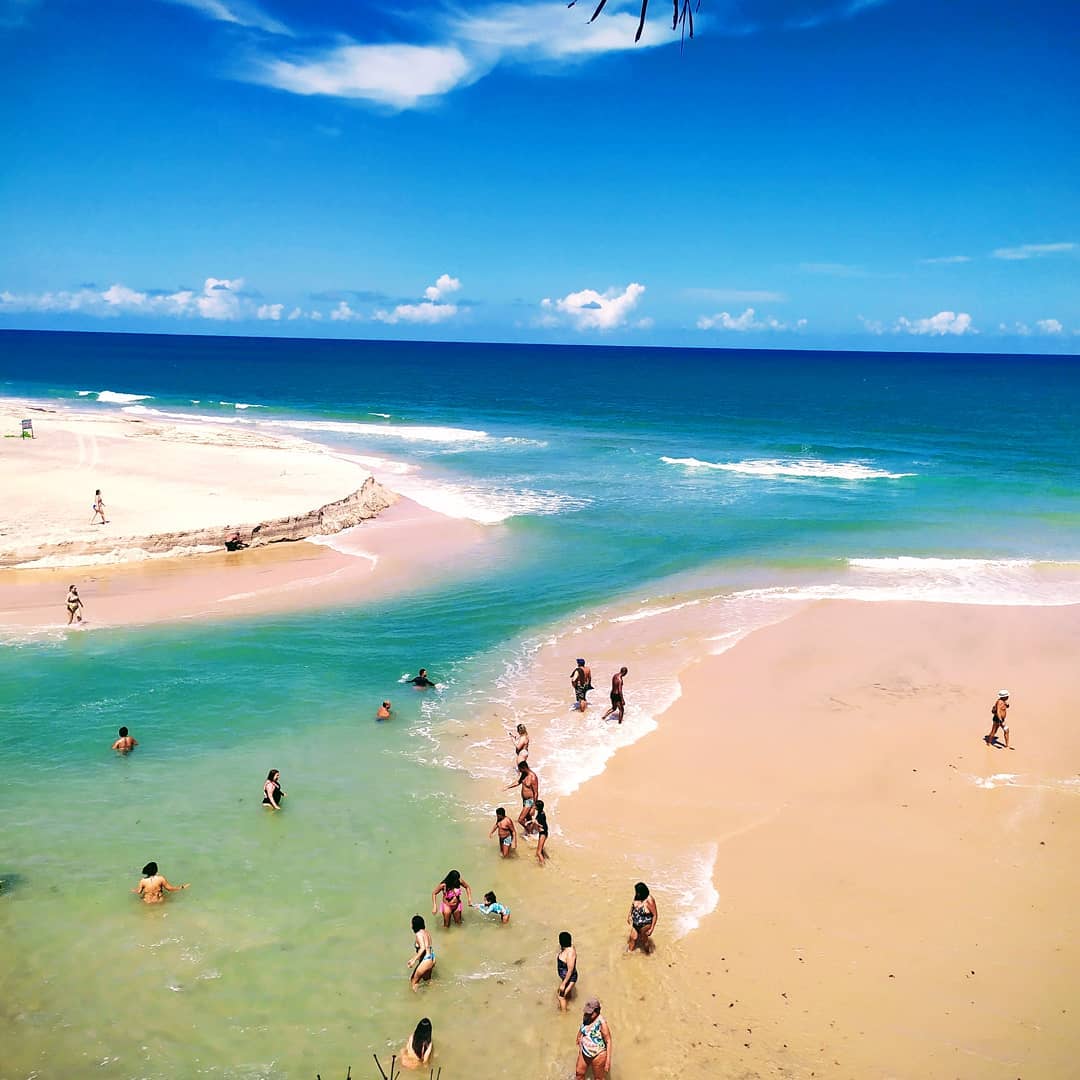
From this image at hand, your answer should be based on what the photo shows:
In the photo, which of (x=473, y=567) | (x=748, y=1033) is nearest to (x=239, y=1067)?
(x=748, y=1033)

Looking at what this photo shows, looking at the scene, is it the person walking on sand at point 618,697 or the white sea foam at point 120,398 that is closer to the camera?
the person walking on sand at point 618,697

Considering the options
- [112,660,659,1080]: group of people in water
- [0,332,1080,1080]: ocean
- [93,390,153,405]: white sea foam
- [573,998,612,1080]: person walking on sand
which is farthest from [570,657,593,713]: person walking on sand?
[93,390,153,405]: white sea foam

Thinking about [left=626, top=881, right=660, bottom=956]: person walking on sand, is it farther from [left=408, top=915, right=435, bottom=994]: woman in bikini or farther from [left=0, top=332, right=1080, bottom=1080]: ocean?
[left=408, top=915, right=435, bottom=994]: woman in bikini

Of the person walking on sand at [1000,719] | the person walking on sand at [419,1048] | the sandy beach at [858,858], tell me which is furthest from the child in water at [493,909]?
the person walking on sand at [1000,719]

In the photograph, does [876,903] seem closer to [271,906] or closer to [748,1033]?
[748,1033]

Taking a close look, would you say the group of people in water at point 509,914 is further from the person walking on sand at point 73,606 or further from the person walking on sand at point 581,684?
the person walking on sand at point 73,606

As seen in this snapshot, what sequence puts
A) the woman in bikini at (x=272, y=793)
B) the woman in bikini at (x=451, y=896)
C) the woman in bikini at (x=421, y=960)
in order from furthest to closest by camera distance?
the woman in bikini at (x=272, y=793), the woman in bikini at (x=451, y=896), the woman in bikini at (x=421, y=960)
